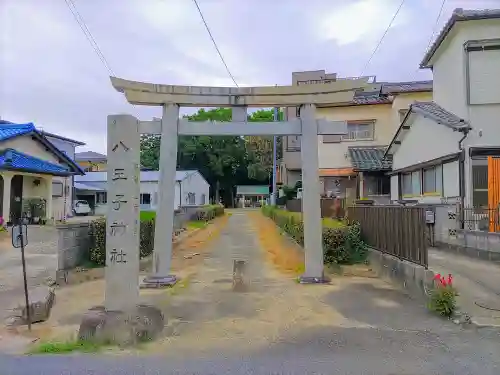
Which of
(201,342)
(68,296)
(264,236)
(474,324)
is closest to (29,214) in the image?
(264,236)

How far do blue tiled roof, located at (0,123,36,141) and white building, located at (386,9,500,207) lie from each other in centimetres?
2021

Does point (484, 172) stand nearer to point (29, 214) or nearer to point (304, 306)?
point (304, 306)

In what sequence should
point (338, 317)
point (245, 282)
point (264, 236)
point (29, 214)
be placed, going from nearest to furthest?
point (338, 317)
point (245, 282)
point (264, 236)
point (29, 214)

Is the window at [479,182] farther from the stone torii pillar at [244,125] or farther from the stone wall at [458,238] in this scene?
the stone torii pillar at [244,125]

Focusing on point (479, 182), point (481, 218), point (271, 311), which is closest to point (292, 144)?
point (479, 182)

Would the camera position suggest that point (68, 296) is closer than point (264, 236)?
Yes

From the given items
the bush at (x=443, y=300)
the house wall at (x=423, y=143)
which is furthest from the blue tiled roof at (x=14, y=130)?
the bush at (x=443, y=300)

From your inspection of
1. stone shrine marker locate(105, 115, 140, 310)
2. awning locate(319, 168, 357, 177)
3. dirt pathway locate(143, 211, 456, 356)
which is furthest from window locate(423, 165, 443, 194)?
stone shrine marker locate(105, 115, 140, 310)

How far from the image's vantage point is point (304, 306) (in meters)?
7.48

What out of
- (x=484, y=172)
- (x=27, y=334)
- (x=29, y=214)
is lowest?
(x=27, y=334)

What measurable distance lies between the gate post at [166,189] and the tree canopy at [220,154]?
4375cm

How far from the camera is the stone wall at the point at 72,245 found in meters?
9.55

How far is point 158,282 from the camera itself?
9297 millimetres

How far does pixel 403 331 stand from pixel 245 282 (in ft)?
12.8
